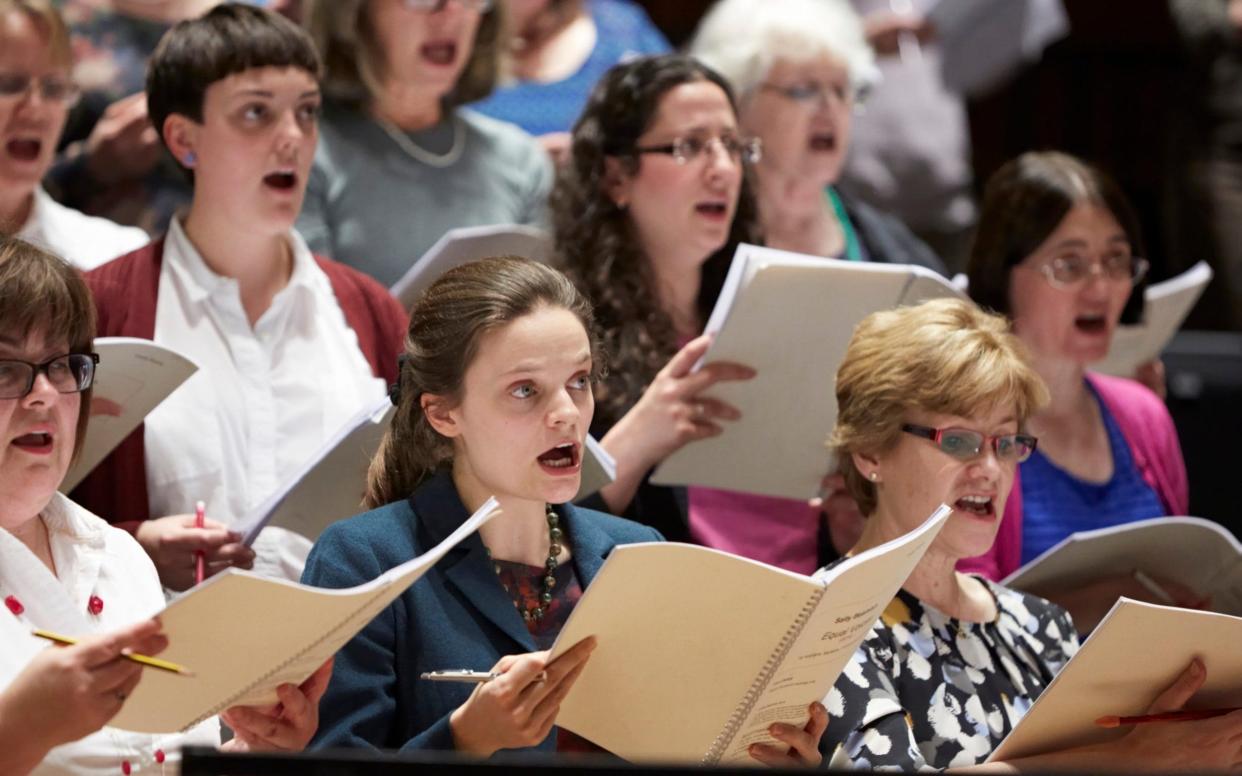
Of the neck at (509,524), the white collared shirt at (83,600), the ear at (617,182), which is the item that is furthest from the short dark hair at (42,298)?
the ear at (617,182)

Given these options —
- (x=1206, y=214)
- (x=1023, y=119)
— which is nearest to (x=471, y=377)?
(x=1206, y=214)

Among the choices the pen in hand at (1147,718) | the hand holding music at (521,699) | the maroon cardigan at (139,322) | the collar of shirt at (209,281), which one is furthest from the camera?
the collar of shirt at (209,281)

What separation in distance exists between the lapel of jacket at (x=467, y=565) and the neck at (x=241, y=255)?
86cm

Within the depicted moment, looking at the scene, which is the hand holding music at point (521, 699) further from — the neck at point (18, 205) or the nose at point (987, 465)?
the neck at point (18, 205)

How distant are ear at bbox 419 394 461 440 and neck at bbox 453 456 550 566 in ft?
0.14

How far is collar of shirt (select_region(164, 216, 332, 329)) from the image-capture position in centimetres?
306

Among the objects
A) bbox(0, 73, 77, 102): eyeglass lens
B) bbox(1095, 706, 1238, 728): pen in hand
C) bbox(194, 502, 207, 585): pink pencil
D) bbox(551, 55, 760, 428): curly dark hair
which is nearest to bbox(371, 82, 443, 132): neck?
bbox(551, 55, 760, 428): curly dark hair

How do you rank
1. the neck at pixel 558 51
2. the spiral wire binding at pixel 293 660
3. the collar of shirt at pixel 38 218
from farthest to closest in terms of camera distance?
1. the neck at pixel 558 51
2. the collar of shirt at pixel 38 218
3. the spiral wire binding at pixel 293 660

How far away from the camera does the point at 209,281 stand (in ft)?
10.1

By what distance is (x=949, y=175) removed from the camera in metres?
4.80

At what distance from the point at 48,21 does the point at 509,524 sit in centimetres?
156

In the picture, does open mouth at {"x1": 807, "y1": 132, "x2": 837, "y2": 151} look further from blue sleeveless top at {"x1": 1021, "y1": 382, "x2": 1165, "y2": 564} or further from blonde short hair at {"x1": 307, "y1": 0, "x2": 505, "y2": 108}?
blue sleeveless top at {"x1": 1021, "y1": 382, "x2": 1165, "y2": 564}

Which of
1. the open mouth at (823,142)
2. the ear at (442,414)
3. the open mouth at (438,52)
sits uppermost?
the open mouth at (438,52)

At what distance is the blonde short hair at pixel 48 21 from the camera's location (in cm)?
334
